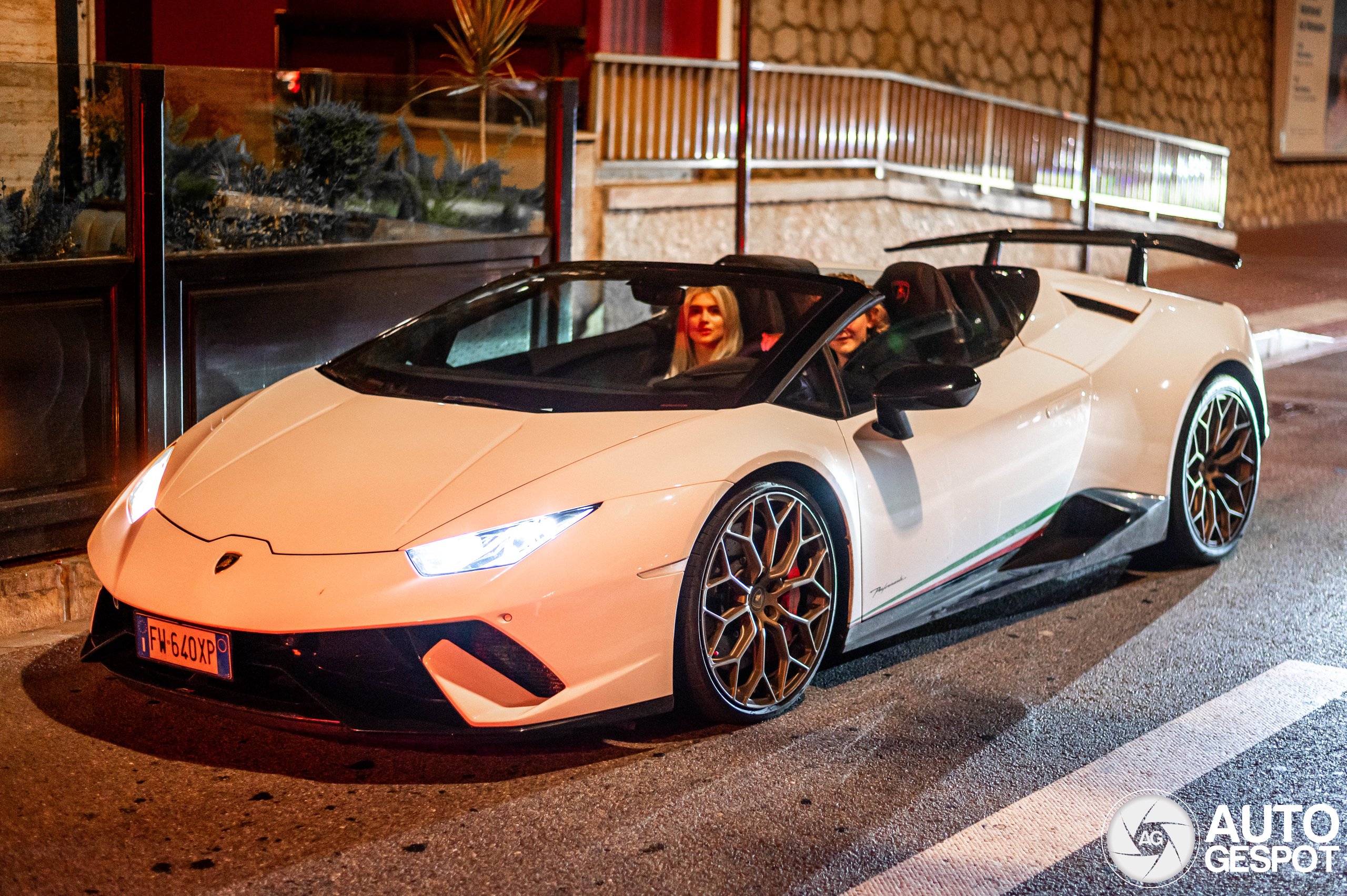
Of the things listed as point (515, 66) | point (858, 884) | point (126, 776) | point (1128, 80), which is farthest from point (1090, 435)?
point (1128, 80)

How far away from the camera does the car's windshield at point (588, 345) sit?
14.4 feet

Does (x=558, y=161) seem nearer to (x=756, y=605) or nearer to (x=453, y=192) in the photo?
(x=453, y=192)

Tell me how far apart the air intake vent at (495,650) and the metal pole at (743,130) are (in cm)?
615

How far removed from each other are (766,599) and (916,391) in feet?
2.74

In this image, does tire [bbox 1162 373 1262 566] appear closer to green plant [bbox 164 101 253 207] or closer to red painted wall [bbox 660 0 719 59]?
green plant [bbox 164 101 253 207]

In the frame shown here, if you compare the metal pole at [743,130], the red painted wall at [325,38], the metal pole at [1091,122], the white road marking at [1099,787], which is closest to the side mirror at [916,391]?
the white road marking at [1099,787]

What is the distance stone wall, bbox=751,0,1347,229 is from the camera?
16641mm

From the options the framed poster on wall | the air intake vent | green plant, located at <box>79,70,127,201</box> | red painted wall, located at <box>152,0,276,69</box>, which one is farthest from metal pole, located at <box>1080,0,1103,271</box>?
the framed poster on wall

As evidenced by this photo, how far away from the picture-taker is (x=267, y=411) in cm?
454

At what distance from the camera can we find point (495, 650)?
11.5 ft

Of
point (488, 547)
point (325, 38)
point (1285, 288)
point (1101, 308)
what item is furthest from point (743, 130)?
point (1285, 288)

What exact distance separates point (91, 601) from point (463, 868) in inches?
103

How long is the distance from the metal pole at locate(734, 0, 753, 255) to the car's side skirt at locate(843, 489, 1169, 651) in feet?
14.2

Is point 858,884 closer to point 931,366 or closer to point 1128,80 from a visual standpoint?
point 931,366
